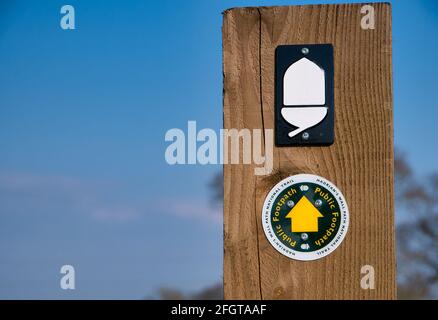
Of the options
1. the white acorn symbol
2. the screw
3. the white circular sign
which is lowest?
the white circular sign

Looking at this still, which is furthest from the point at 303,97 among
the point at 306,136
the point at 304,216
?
the point at 304,216

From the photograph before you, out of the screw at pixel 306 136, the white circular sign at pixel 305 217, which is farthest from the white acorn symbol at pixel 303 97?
the white circular sign at pixel 305 217

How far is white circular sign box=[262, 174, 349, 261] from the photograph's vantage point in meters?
1.22

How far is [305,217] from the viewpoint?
122 centimetres

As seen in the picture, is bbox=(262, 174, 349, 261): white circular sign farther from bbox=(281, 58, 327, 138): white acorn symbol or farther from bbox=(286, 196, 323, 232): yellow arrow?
bbox=(281, 58, 327, 138): white acorn symbol

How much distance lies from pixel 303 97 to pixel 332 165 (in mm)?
167

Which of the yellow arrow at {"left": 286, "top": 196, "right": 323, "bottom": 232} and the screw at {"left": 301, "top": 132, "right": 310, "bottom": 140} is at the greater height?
the screw at {"left": 301, "top": 132, "right": 310, "bottom": 140}

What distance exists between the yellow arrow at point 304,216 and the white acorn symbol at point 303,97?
158 millimetres

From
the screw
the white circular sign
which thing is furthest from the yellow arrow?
the screw

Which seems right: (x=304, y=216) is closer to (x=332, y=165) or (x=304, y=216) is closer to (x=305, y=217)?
(x=305, y=217)

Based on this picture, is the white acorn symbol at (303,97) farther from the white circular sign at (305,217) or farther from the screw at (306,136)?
the white circular sign at (305,217)

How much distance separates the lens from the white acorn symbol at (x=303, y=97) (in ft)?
4.02
